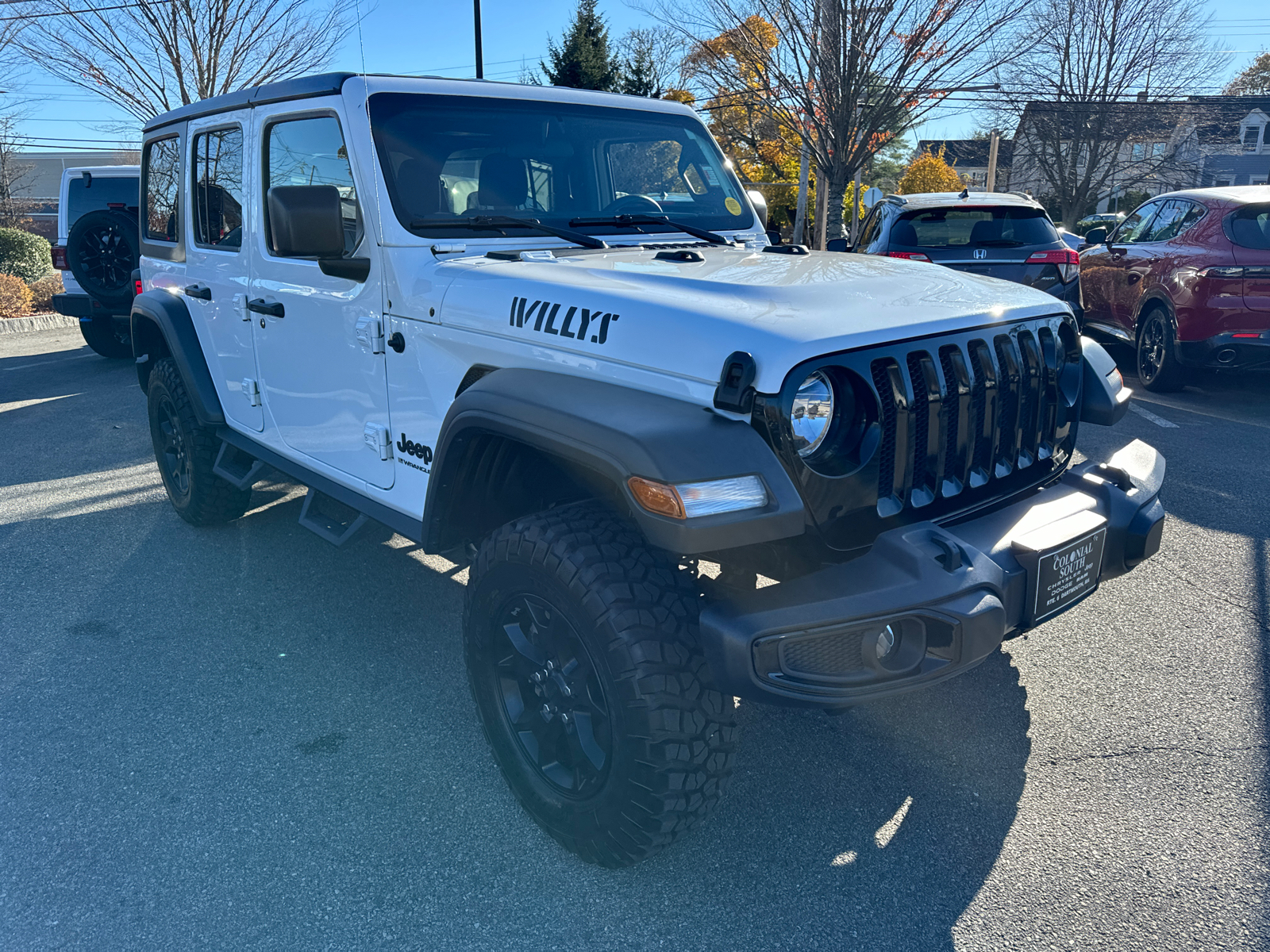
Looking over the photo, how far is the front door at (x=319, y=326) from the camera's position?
307 cm

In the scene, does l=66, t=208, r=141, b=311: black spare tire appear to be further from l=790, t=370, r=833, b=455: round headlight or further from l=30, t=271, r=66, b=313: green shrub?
l=790, t=370, r=833, b=455: round headlight

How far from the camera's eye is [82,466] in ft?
20.1

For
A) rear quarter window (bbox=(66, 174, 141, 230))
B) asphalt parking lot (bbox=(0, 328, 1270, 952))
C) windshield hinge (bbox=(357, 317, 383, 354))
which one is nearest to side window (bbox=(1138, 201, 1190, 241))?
asphalt parking lot (bbox=(0, 328, 1270, 952))

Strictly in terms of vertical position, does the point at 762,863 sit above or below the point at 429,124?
below

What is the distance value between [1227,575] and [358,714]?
11.9 feet

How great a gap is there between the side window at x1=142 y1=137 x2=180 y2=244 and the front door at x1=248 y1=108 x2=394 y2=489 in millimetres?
1123

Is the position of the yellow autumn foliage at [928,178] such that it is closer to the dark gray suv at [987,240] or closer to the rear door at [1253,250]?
the dark gray suv at [987,240]

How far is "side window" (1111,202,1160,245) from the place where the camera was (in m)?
8.35

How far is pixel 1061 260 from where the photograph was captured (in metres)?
7.57

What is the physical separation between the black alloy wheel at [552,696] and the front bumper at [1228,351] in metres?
6.66

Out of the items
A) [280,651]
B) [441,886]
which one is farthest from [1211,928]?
[280,651]

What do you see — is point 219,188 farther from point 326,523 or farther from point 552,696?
point 552,696

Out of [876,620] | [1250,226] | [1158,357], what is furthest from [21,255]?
[876,620]

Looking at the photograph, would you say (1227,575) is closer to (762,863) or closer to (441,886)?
(762,863)
